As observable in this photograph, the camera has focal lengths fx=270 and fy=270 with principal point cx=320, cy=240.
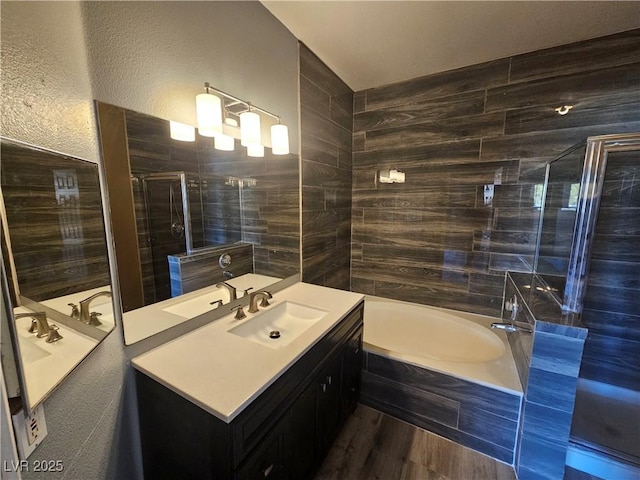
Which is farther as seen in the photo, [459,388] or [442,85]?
[442,85]

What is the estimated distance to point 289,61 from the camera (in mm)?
1852

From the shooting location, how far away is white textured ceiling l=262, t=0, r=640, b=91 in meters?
1.58

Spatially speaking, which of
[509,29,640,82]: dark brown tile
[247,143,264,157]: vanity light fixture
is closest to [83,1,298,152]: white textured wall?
[247,143,264,157]: vanity light fixture

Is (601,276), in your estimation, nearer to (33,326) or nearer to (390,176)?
(390,176)

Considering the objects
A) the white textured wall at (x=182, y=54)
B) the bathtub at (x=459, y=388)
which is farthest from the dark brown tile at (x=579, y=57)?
the bathtub at (x=459, y=388)

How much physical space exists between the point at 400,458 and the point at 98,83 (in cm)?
228

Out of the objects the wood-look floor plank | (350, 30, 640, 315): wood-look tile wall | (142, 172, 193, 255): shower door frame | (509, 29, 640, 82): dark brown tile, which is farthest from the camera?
(350, 30, 640, 315): wood-look tile wall

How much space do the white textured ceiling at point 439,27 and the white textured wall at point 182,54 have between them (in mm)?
258

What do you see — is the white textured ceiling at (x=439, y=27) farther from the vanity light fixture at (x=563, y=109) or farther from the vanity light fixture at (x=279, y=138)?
the vanity light fixture at (x=279, y=138)

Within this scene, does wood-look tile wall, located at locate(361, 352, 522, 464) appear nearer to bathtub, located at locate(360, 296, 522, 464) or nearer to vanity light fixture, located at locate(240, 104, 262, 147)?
bathtub, located at locate(360, 296, 522, 464)

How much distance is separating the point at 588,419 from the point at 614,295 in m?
0.88

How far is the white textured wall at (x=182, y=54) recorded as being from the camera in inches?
37.3

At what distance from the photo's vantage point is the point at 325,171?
233 cm

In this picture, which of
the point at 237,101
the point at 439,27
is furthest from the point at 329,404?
the point at 439,27
